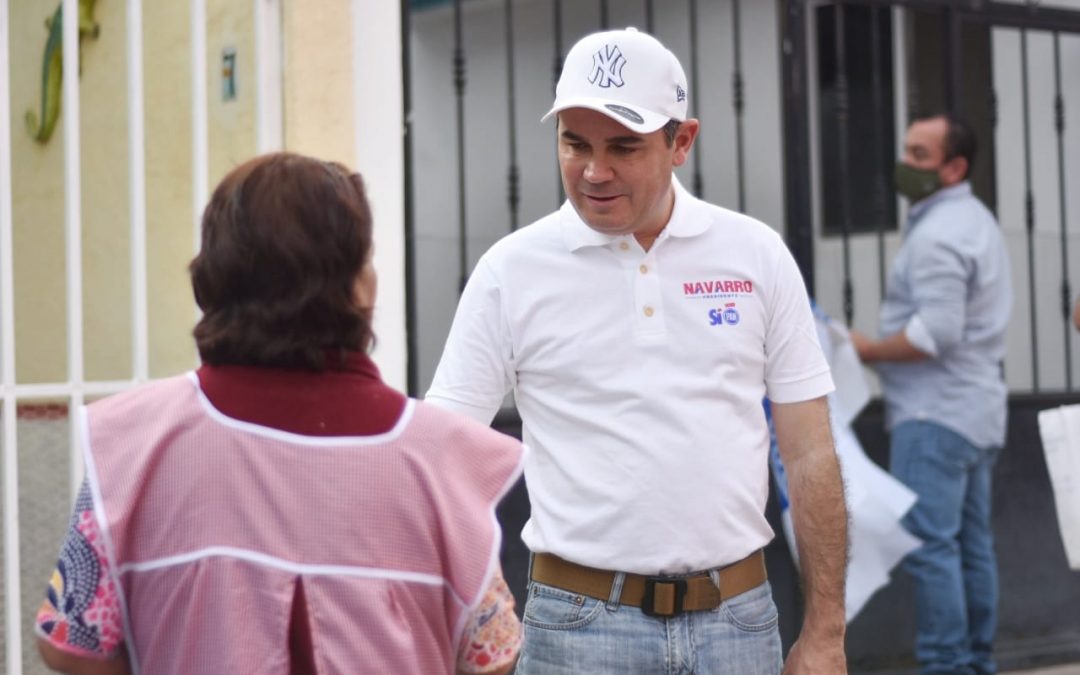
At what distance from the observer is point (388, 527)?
2014 millimetres

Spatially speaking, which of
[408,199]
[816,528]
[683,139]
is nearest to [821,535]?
[816,528]

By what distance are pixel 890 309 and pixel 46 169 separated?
10.0 feet

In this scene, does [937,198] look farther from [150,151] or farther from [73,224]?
[73,224]

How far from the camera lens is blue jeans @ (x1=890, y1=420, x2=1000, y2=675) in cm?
539

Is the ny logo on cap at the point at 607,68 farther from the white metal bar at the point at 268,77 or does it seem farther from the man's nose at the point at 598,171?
the white metal bar at the point at 268,77

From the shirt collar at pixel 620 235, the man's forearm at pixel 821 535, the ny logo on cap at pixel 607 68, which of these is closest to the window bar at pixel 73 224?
the shirt collar at pixel 620 235

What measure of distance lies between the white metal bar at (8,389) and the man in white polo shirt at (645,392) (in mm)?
1428

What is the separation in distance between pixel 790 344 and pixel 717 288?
7.5 inches

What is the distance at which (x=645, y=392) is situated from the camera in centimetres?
281

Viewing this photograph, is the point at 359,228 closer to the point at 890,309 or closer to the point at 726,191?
the point at 890,309

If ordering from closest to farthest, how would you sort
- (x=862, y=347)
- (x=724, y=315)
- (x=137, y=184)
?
(x=724, y=315) → (x=137, y=184) → (x=862, y=347)

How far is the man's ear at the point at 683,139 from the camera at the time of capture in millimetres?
2982

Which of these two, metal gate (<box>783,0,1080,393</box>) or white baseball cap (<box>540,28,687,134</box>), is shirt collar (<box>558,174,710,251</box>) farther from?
metal gate (<box>783,0,1080,393</box>)

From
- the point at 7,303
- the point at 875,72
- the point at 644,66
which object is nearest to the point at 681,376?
the point at 644,66
